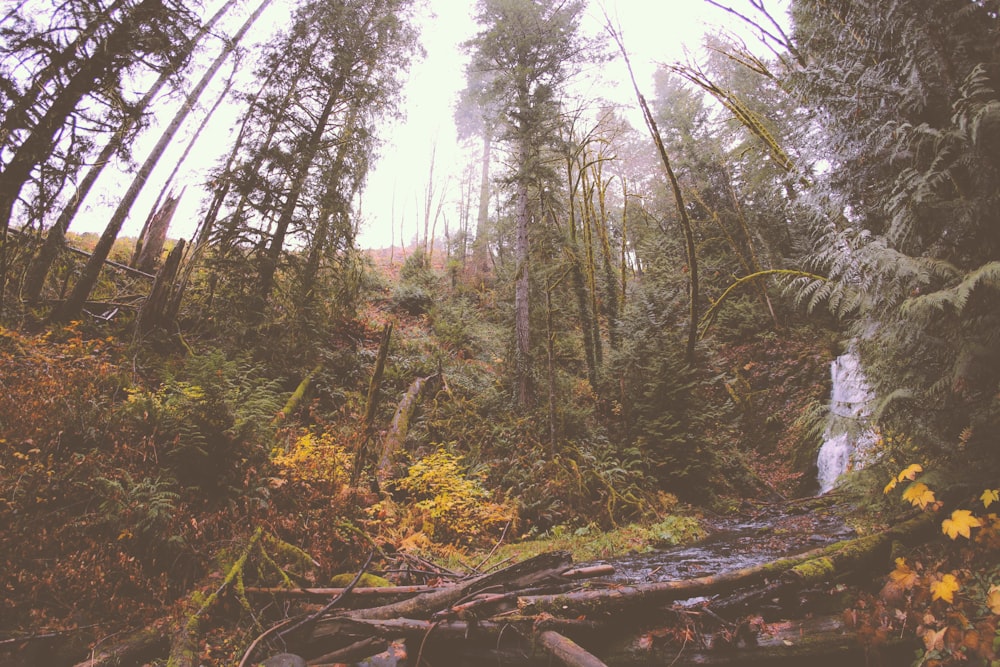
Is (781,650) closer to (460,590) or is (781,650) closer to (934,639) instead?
(934,639)

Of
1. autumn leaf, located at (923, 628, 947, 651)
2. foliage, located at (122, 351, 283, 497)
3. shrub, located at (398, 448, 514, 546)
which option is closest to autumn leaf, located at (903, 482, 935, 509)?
autumn leaf, located at (923, 628, 947, 651)

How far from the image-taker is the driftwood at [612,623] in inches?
108

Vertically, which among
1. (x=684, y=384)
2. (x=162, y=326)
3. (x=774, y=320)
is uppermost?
(x=774, y=320)

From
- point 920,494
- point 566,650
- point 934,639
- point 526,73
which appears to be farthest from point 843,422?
point 526,73

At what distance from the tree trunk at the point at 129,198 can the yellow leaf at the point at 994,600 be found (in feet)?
35.3

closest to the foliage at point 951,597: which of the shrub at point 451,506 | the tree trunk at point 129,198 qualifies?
the shrub at point 451,506

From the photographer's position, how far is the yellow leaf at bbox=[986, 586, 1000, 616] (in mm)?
2287

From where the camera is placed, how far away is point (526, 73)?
12.6 metres

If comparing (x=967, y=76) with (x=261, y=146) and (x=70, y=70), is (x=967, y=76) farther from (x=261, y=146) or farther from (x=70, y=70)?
Result: (x=261, y=146)

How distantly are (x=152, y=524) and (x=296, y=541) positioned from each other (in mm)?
1415

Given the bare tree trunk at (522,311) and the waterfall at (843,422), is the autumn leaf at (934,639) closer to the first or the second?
the waterfall at (843,422)

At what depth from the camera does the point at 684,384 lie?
10.4 metres

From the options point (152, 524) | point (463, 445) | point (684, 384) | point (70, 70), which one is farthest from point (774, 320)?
point (70, 70)

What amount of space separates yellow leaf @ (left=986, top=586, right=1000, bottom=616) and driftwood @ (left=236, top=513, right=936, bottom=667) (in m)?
0.53
